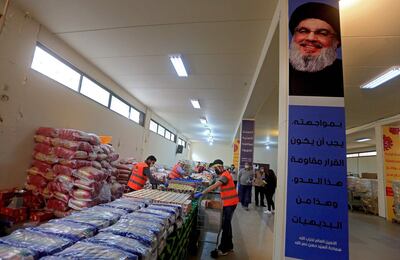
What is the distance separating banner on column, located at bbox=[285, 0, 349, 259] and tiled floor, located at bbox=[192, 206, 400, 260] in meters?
1.98

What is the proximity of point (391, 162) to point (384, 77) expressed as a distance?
194 inches

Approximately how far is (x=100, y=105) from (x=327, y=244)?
20.7 ft

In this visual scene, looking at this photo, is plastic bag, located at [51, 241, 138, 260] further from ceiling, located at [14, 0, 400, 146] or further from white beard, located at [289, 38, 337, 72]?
ceiling, located at [14, 0, 400, 146]

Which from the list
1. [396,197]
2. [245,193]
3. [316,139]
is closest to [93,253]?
[316,139]

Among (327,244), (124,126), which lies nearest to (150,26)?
(327,244)

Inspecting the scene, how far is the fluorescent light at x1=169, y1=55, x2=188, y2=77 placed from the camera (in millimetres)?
4815

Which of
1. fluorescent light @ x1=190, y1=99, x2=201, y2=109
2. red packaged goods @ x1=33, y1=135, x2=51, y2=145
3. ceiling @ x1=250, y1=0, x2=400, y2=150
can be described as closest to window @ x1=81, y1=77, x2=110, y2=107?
red packaged goods @ x1=33, y1=135, x2=51, y2=145

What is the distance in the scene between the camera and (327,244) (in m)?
1.76

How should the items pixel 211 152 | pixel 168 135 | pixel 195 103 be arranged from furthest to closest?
pixel 211 152 < pixel 168 135 < pixel 195 103

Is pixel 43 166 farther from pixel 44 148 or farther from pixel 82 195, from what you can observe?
pixel 82 195

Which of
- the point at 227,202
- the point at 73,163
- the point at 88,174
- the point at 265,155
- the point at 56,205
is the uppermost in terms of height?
the point at 265,155

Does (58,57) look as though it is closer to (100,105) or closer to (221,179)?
(100,105)

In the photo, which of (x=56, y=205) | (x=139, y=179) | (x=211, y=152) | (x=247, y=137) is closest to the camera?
(x=56, y=205)

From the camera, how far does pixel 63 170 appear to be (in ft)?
13.1
